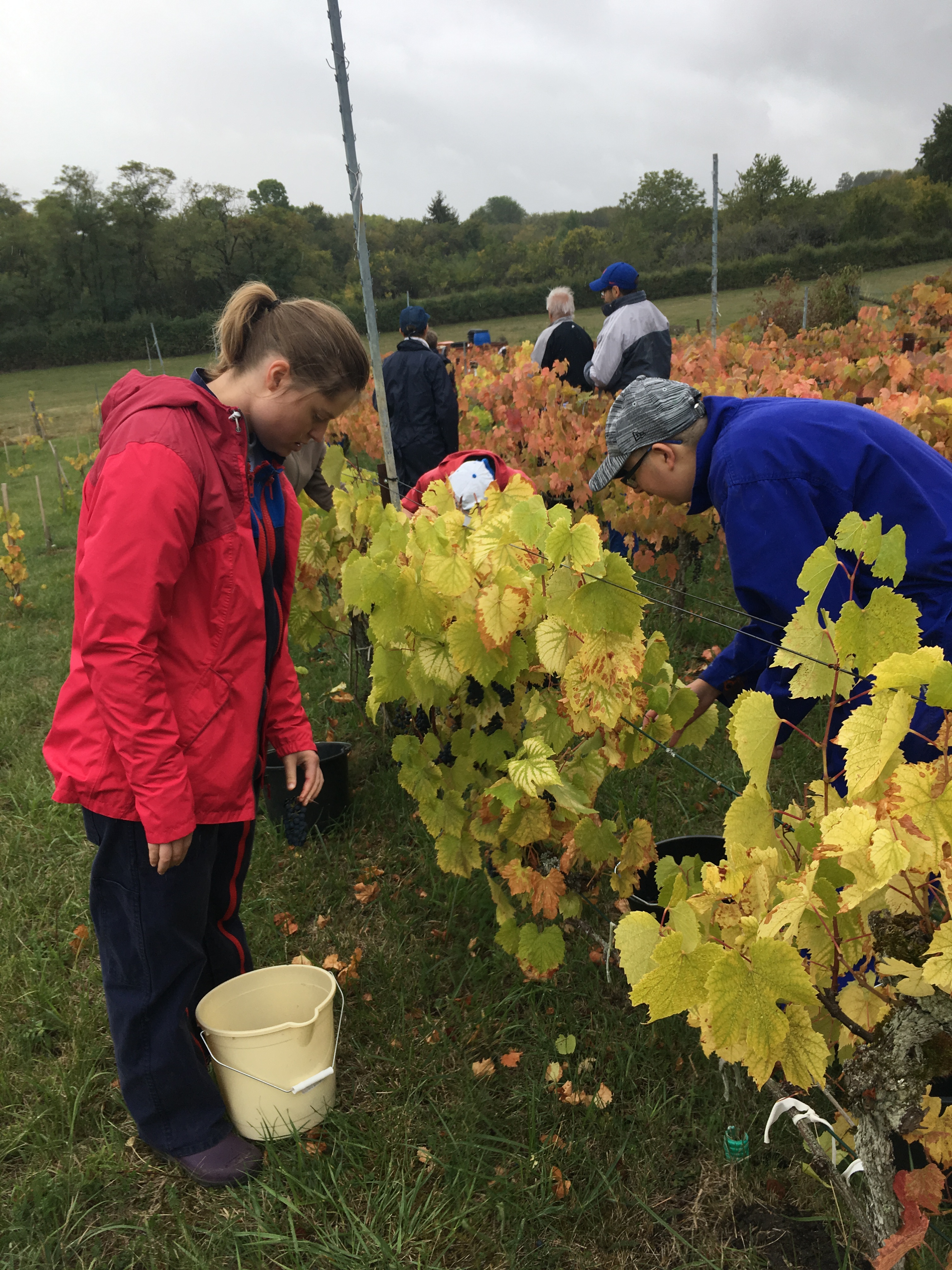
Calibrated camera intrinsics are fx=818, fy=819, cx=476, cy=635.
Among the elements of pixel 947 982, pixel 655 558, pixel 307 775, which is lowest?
pixel 655 558

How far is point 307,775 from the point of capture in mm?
2008

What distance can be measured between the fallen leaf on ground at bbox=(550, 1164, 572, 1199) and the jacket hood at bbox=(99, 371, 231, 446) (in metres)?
1.64

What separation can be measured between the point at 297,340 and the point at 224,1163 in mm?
1715

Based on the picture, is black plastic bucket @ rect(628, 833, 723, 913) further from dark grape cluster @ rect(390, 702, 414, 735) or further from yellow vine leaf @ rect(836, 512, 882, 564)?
yellow vine leaf @ rect(836, 512, 882, 564)

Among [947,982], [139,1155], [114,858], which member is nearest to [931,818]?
[947,982]

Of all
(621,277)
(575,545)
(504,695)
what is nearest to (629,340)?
(621,277)

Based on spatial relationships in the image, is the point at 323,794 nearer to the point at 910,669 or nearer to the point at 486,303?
the point at 910,669

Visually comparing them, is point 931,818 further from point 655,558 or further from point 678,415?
point 655,558

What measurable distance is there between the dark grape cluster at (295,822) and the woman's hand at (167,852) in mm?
1351

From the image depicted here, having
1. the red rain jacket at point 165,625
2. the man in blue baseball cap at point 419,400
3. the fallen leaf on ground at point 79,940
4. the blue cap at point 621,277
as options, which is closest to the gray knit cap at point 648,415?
the red rain jacket at point 165,625

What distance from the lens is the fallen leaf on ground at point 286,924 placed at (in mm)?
2529

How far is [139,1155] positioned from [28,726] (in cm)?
299

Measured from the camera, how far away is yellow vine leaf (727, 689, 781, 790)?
1016 millimetres

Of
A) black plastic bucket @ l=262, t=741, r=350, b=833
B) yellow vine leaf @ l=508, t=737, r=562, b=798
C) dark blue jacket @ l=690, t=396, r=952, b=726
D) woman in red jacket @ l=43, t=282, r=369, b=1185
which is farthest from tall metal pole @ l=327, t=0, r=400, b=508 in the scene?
yellow vine leaf @ l=508, t=737, r=562, b=798
